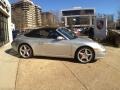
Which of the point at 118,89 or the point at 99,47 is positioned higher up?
the point at 99,47

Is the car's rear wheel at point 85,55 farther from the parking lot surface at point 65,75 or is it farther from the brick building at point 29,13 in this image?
the brick building at point 29,13

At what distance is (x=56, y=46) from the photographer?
1155 cm

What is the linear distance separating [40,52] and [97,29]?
17.3m

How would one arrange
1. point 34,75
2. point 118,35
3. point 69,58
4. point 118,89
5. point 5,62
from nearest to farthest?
point 118,89 → point 34,75 → point 5,62 → point 69,58 → point 118,35

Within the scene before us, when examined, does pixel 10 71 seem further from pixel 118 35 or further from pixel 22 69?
pixel 118 35

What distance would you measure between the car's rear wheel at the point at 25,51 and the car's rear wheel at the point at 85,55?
2060 mm

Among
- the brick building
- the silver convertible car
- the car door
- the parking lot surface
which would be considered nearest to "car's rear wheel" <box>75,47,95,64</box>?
the silver convertible car

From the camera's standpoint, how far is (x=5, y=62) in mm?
10805

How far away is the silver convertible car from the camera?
36.9 ft

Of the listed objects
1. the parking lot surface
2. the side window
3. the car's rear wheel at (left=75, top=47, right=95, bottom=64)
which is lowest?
the parking lot surface

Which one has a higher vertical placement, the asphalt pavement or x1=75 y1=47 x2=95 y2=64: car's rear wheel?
x1=75 y1=47 x2=95 y2=64: car's rear wheel

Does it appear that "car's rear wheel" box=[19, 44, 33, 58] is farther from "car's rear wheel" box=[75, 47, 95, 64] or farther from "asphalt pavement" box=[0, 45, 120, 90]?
"car's rear wheel" box=[75, 47, 95, 64]

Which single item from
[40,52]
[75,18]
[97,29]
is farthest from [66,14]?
[40,52]

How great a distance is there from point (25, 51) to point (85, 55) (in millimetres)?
2611
